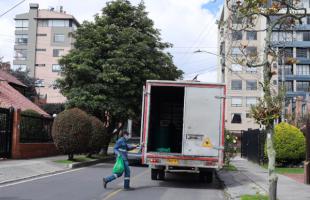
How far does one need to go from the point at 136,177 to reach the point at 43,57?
7426cm

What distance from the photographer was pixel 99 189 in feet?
48.7

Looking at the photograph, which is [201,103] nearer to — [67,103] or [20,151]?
[20,151]

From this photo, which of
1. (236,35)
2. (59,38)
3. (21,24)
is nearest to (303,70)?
(59,38)

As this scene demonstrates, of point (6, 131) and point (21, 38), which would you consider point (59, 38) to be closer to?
point (21, 38)

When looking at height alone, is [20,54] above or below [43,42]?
below

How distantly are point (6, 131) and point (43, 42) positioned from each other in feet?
229

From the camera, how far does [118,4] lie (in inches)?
1298

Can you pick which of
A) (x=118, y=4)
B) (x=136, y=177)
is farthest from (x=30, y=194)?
(x=118, y=4)

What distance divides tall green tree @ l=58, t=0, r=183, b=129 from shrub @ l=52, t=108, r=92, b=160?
238 inches

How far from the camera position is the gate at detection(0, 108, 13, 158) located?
24125 millimetres

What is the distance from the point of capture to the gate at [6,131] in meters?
24.1

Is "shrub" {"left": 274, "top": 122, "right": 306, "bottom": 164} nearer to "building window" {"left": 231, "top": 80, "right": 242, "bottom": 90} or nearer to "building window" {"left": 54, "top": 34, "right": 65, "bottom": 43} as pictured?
"building window" {"left": 231, "top": 80, "right": 242, "bottom": 90}

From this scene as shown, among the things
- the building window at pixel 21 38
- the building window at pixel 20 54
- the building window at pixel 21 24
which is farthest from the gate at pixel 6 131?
the building window at pixel 21 24

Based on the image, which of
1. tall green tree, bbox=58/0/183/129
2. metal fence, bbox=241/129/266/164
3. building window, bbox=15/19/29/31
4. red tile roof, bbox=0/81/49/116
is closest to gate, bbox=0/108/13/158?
tall green tree, bbox=58/0/183/129
